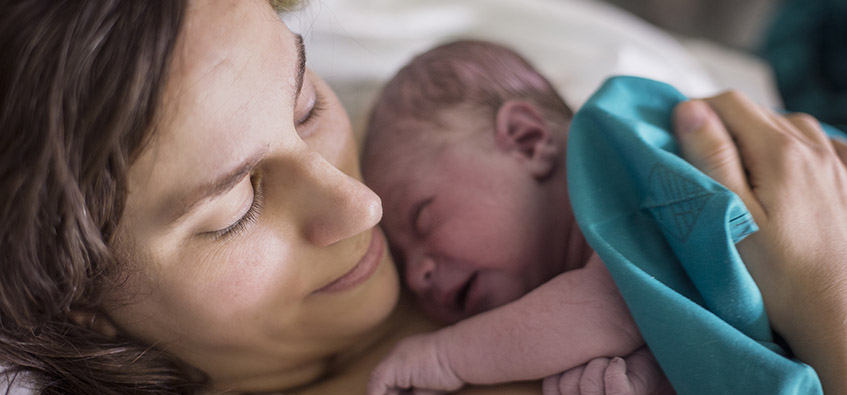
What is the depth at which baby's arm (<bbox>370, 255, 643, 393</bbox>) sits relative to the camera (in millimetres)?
773

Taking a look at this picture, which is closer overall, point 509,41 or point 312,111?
point 312,111

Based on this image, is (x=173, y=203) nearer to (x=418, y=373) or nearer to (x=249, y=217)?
Result: (x=249, y=217)

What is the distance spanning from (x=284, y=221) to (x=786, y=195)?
577 millimetres

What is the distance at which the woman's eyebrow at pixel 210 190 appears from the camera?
0.63 m

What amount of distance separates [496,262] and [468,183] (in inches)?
4.7

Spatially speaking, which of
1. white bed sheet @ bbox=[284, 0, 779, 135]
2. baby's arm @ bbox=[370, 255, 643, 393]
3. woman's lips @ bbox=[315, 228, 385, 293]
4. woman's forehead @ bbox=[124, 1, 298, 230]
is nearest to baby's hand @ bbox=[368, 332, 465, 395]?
baby's arm @ bbox=[370, 255, 643, 393]

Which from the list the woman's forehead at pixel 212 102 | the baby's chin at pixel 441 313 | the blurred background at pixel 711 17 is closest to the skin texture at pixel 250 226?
the woman's forehead at pixel 212 102

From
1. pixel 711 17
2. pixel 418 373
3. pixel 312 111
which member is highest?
pixel 312 111

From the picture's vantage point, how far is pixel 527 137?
3.46ft

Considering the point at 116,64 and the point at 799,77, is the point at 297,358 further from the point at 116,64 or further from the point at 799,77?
the point at 799,77

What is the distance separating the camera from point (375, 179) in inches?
41.1

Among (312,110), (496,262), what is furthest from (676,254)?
(312,110)

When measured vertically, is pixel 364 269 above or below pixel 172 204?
below

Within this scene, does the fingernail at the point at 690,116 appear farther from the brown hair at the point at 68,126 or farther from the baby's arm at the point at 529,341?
the brown hair at the point at 68,126
